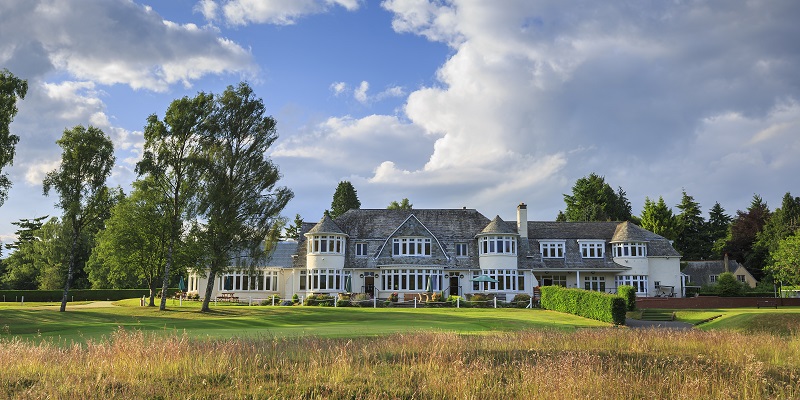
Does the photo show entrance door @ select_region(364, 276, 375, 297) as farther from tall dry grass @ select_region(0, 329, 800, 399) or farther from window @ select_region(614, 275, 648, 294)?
tall dry grass @ select_region(0, 329, 800, 399)

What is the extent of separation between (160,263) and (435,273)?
66.8 ft

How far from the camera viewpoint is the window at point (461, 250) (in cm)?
5034

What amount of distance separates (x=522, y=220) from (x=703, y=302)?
48.6 feet

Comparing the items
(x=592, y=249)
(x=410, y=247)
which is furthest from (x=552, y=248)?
(x=410, y=247)

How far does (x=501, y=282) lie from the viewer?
159 ft

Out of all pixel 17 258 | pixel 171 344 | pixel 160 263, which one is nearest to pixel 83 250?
pixel 17 258

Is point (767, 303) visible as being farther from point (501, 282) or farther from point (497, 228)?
point (497, 228)

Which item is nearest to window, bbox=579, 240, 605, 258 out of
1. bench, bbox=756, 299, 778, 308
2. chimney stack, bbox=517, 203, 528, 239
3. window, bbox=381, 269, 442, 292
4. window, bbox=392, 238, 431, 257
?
chimney stack, bbox=517, 203, 528, 239

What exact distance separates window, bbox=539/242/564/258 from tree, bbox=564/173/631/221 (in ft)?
101

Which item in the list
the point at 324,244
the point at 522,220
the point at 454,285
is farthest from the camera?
the point at 522,220

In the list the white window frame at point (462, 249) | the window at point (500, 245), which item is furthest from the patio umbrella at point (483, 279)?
the white window frame at point (462, 249)

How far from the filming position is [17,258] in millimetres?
73938

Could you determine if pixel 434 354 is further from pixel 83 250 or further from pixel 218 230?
pixel 83 250

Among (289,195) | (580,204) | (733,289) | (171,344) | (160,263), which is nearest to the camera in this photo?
(171,344)
